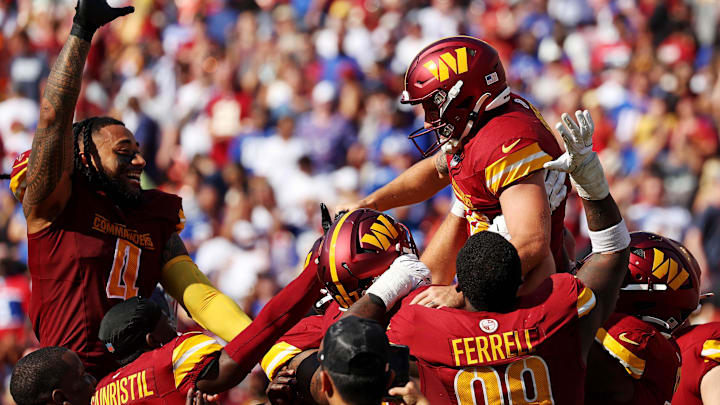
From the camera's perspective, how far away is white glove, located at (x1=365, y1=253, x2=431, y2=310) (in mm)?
3801

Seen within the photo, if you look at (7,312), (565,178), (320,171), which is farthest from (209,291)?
(320,171)

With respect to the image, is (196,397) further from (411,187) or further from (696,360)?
(696,360)

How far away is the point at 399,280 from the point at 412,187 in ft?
4.83

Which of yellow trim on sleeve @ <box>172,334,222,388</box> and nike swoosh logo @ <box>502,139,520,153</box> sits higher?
nike swoosh logo @ <box>502,139,520,153</box>

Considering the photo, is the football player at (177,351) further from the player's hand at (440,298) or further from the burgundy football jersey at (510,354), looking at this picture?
the burgundy football jersey at (510,354)

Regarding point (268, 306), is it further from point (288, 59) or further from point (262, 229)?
point (288, 59)

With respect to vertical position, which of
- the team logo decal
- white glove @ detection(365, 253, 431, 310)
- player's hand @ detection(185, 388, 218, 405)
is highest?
white glove @ detection(365, 253, 431, 310)

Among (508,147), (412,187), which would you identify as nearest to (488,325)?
(508,147)

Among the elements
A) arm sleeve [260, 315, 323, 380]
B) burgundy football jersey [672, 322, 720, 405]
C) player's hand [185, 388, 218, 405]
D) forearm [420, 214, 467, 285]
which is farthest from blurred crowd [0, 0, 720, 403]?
player's hand [185, 388, 218, 405]

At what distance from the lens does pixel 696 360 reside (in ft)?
14.9

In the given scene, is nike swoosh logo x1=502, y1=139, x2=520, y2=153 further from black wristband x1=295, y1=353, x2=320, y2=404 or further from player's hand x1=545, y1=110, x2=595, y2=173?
black wristband x1=295, y1=353, x2=320, y2=404

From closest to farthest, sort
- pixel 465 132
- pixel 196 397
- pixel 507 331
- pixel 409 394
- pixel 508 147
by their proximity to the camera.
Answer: pixel 409 394
pixel 507 331
pixel 196 397
pixel 508 147
pixel 465 132

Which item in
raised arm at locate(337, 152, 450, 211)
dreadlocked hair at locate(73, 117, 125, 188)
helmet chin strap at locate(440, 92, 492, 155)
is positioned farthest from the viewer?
raised arm at locate(337, 152, 450, 211)

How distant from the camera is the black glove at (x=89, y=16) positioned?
4473 millimetres
